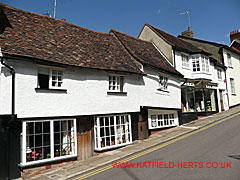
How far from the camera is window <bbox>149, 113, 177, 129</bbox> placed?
15336mm

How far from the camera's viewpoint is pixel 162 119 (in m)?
16.3

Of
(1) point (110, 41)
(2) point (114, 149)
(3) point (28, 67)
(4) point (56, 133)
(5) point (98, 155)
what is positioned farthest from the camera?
(1) point (110, 41)

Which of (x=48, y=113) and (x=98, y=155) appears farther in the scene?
(x=98, y=155)

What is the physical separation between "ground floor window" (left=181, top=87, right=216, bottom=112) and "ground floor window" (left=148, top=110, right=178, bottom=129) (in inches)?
135

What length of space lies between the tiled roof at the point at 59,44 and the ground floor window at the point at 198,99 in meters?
9.44

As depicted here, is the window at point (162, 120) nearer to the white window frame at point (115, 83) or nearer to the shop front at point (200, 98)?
the shop front at point (200, 98)

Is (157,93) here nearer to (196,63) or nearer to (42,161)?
(196,63)

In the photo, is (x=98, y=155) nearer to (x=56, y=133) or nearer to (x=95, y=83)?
(x=56, y=133)

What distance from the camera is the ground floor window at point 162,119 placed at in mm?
15227

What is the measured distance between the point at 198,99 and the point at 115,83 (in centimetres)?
1334

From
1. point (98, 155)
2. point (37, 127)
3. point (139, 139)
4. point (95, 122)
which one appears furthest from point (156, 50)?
point (37, 127)

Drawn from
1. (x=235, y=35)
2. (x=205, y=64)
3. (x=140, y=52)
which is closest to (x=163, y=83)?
(x=140, y=52)

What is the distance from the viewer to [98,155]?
10.9 m

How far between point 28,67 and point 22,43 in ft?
4.29
